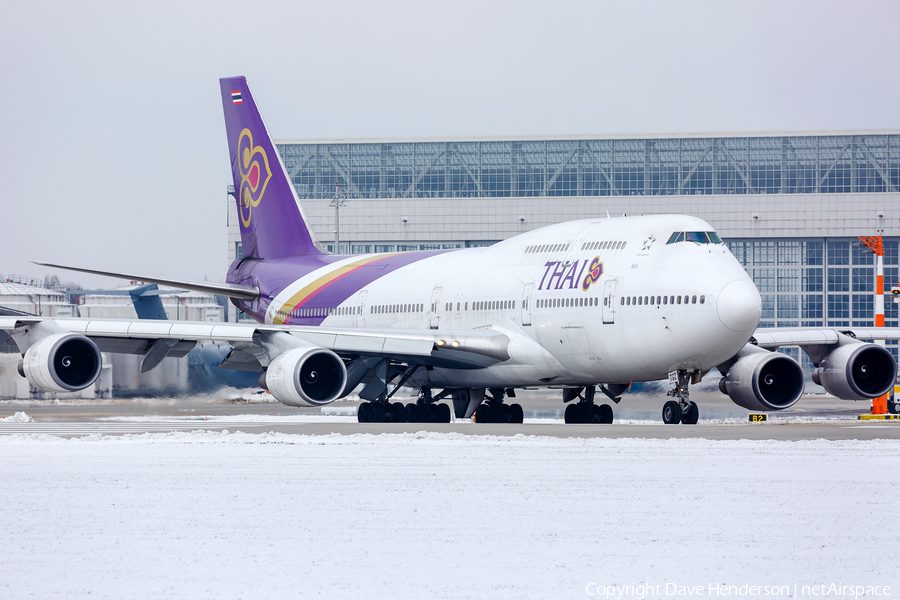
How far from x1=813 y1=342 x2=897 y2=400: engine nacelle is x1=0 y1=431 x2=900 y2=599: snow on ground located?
25.5 ft

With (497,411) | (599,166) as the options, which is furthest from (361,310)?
(599,166)

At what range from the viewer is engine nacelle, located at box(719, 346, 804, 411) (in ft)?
67.2

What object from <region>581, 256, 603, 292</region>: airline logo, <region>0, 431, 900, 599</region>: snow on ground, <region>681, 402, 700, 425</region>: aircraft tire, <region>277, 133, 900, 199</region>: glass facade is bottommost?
<region>681, 402, 700, 425</region>: aircraft tire

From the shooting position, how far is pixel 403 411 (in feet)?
80.9

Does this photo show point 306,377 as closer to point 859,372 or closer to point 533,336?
point 533,336

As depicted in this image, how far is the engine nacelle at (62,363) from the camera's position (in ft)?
67.7

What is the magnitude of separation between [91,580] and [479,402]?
1894 centimetres

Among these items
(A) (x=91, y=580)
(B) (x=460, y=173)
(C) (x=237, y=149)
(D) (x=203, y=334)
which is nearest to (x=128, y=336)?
(D) (x=203, y=334)

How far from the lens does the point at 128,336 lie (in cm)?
2166

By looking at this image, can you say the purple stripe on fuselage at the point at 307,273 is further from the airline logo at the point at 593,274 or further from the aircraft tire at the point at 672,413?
the aircraft tire at the point at 672,413

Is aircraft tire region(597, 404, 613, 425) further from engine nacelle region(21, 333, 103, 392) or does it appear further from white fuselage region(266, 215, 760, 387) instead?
engine nacelle region(21, 333, 103, 392)

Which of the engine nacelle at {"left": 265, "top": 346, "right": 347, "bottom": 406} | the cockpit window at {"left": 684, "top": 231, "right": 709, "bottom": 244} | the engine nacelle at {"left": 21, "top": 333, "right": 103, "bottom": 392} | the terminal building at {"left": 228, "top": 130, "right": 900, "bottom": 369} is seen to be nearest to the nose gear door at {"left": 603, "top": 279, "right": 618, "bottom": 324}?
the cockpit window at {"left": 684, "top": 231, "right": 709, "bottom": 244}

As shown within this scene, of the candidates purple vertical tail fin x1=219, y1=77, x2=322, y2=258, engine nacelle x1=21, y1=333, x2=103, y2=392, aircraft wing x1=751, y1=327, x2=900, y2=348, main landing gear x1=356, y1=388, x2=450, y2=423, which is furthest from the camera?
purple vertical tail fin x1=219, y1=77, x2=322, y2=258

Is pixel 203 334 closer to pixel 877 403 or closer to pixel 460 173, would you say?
pixel 877 403
